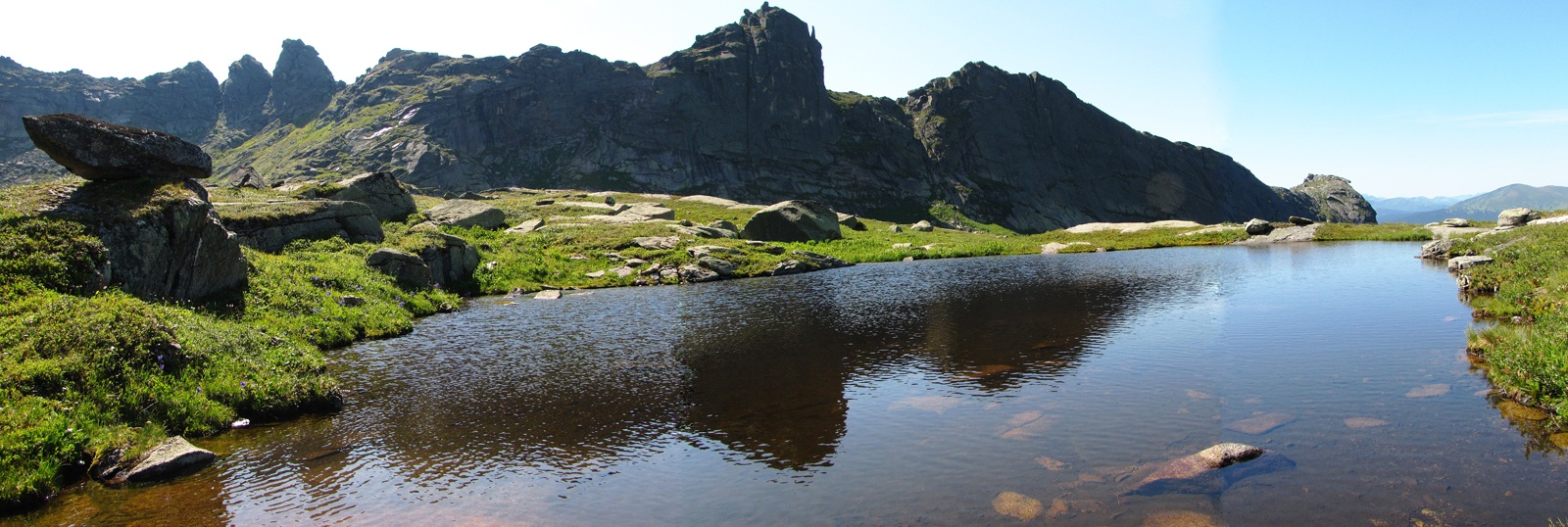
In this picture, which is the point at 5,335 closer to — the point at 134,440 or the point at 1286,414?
the point at 134,440

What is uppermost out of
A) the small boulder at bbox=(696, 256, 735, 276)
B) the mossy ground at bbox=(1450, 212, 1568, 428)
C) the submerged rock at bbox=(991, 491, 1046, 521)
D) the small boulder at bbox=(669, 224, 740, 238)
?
the small boulder at bbox=(669, 224, 740, 238)

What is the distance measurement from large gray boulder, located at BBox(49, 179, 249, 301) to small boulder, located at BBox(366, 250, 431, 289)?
941cm

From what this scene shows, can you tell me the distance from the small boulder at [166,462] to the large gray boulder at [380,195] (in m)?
44.6

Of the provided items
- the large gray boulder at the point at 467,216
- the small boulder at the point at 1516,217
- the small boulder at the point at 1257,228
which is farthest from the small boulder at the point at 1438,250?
the large gray boulder at the point at 467,216

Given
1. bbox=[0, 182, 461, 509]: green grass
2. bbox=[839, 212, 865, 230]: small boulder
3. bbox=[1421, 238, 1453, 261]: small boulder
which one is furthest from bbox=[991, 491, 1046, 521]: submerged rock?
bbox=[839, 212, 865, 230]: small boulder

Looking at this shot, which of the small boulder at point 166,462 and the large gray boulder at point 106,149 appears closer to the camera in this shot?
the small boulder at point 166,462

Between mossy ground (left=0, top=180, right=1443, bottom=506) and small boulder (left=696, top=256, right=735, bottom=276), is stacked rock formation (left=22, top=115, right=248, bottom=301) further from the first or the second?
small boulder (left=696, top=256, right=735, bottom=276)

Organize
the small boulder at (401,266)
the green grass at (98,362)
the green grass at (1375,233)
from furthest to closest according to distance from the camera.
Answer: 1. the green grass at (1375,233)
2. the small boulder at (401,266)
3. the green grass at (98,362)

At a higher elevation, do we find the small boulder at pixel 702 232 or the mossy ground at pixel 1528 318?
the small boulder at pixel 702 232

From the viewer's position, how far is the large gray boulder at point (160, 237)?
22.0 metres

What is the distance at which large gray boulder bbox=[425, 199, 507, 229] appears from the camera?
61.0m

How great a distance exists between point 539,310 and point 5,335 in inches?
778

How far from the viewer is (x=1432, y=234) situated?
69.5m

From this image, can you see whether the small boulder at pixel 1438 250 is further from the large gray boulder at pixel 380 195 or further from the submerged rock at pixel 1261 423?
the large gray boulder at pixel 380 195
